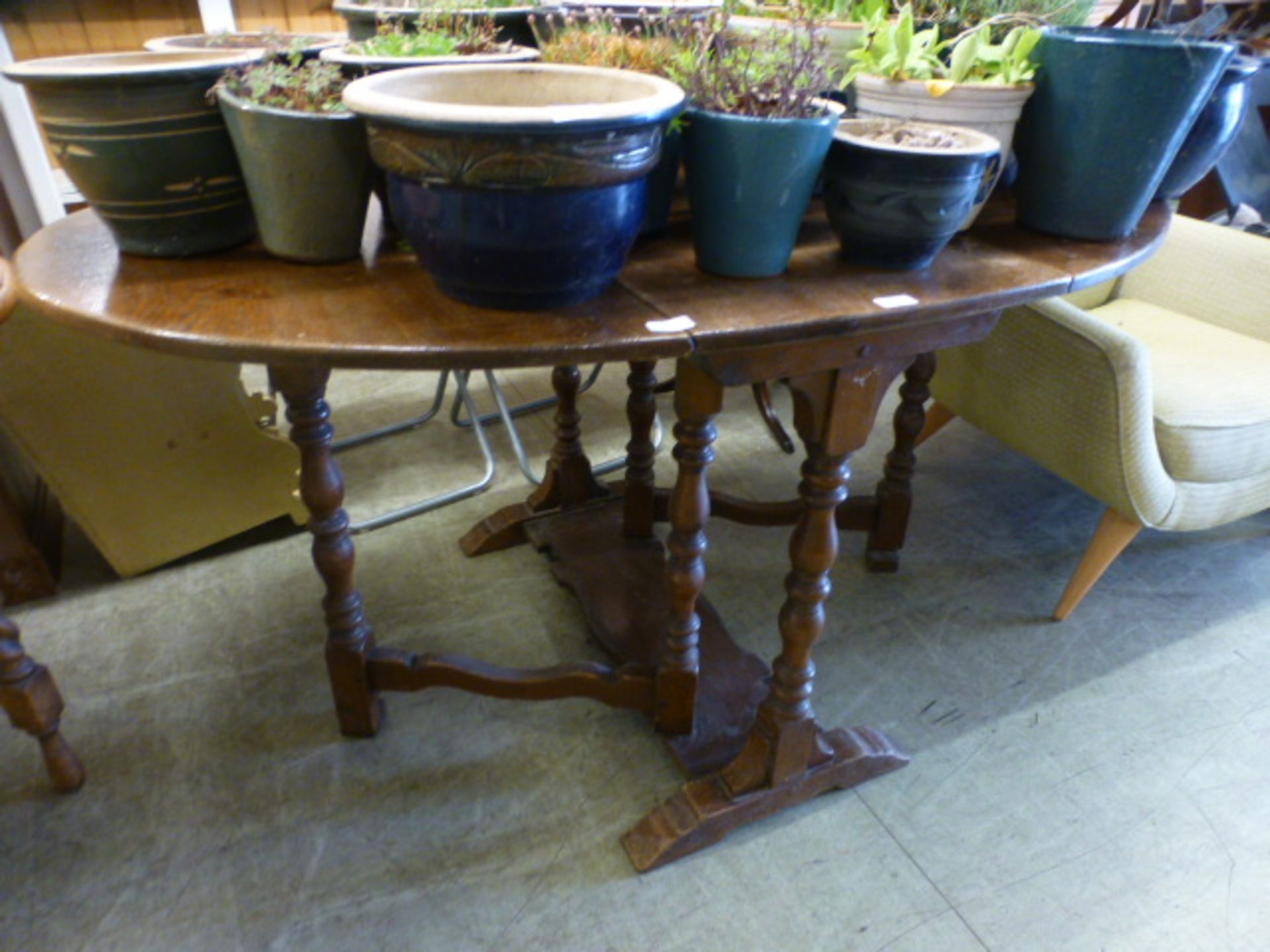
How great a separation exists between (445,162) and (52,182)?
2.04 metres

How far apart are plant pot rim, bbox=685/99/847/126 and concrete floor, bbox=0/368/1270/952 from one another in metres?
0.98

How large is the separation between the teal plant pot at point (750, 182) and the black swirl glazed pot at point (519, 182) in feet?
0.20

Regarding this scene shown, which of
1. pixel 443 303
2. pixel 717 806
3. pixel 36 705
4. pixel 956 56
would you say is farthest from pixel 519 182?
pixel 36 705

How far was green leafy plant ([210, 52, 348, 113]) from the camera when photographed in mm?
838

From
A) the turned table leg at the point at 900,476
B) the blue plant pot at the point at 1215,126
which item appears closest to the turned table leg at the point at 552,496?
the turned table leg at the point at 900,476

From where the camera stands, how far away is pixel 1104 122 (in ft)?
3.27

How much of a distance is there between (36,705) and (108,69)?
907 millimetres

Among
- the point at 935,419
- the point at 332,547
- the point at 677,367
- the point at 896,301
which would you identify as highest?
the point at 896,301

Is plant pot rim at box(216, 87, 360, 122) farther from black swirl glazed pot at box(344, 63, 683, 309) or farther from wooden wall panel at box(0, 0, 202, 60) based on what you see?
wooden wall panel at box(0, 0, 202, 60)

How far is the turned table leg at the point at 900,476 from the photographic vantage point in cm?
165

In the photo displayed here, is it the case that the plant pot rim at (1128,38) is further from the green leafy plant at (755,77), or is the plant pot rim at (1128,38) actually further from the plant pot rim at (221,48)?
the plant pot rim at (221,48)

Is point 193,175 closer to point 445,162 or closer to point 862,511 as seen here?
point 445,162

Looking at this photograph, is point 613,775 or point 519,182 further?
point 613,775

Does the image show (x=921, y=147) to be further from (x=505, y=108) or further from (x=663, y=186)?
(x=505, y=108)
